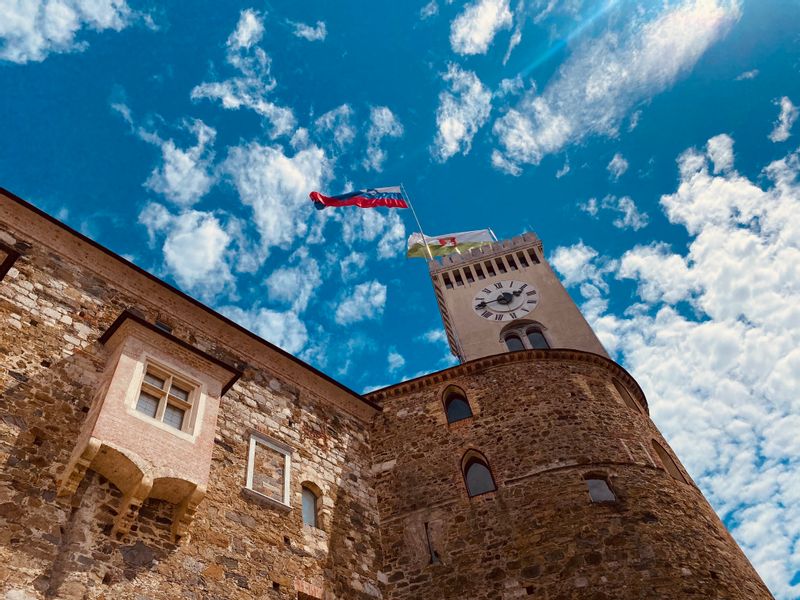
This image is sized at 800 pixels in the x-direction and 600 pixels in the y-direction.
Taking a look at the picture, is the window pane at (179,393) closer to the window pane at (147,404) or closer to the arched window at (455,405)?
the window pane at (147,404)

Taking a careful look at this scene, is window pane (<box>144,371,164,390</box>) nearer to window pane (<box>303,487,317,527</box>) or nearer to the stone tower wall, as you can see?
window pane (<box>303,487,317,527</box>)

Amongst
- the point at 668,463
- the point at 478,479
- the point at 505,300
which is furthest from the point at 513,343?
the point at 478,479

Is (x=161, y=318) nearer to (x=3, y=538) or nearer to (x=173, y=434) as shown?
(x=173, y=434)

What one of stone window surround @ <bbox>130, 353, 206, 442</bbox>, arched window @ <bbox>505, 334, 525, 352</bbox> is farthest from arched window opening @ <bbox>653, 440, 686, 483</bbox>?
stone window surround @ <bbox>130, 353, 206, 442</bbox>

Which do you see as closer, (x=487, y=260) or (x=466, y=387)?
(x=466, y=387)

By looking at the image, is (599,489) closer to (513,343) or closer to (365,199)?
(513,343)

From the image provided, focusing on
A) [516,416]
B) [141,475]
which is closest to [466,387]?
[516,416]

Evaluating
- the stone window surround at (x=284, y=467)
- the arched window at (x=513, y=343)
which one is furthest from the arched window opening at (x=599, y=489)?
the arched window at (x=513, y=343)

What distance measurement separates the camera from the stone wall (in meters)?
9.73

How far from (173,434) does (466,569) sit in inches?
290

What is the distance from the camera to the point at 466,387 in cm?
1850

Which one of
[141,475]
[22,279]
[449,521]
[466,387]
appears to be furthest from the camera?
[466,387]

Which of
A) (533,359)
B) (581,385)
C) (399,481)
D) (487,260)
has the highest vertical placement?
(487,260)

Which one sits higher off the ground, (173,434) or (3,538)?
(173,434)
